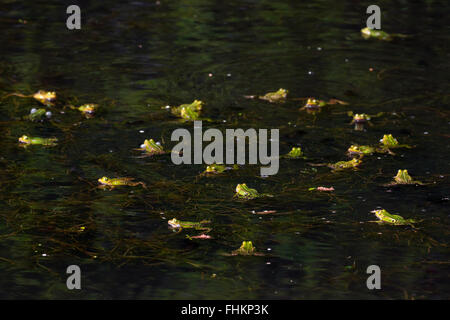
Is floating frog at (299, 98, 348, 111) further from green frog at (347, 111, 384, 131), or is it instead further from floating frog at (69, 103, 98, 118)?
floating frog at (69, 103, 98, 118)

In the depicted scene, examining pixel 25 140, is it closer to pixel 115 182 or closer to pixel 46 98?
pixel 46 98

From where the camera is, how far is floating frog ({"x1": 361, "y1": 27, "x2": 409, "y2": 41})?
8.05 metres

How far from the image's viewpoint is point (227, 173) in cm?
515

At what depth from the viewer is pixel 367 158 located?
5379 millimetres

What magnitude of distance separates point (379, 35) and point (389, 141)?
2.92 meters

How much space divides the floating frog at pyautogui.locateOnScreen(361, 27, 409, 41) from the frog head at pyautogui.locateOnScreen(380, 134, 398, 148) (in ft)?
9.23

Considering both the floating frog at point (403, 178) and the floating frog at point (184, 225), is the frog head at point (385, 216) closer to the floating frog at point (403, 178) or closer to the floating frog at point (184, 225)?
the floating frog at point (403, 178)

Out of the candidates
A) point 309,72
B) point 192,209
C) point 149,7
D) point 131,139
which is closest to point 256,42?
point 309,72

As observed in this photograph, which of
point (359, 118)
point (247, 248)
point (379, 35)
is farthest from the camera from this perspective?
point (379, 35)

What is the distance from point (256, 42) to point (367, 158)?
9.63ft

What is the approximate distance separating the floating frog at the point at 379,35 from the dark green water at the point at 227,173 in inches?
5.1

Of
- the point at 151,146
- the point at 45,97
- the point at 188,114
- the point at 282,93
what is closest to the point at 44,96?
the point at 45,97

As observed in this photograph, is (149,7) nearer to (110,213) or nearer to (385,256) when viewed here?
(110,213)

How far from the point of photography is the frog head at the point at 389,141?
5.51 meters
